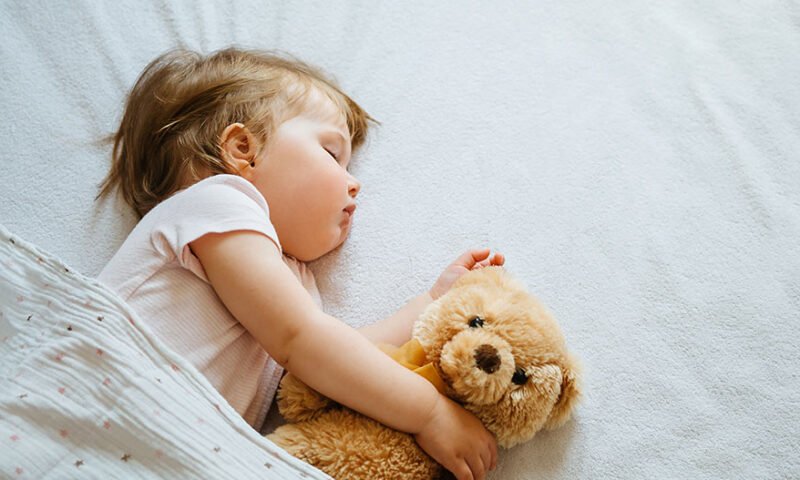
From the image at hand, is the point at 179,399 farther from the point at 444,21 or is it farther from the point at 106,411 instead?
the point at 444,21

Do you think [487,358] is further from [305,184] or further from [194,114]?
[194,114]

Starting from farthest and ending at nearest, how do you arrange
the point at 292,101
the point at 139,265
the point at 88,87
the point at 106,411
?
1. the point at 88,87
2. the point at 292,101
3. the point at 139,265
4. the point at 106,411

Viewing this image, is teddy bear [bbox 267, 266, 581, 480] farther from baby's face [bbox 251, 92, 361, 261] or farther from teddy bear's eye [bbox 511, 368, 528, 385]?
baby's face [bbox 251, 92, 361, 261]

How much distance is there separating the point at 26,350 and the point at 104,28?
0.73 metres

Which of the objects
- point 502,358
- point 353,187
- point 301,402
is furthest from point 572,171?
point 301,402

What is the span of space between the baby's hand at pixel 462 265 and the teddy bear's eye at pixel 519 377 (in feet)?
0.71

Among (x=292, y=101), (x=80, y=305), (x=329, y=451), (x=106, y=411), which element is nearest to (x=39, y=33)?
(x=292, y=101)

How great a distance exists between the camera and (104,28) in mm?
1246

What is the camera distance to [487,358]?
0.72 m

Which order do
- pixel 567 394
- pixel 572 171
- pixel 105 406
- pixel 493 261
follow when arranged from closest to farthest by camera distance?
pixel 105 406 < pixel 567 394 < pixel 493 261 < pixel 572 171

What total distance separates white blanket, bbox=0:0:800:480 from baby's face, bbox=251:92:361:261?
6cm

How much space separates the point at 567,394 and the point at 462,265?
243 millimetres

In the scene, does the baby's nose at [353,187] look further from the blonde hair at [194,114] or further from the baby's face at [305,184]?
the blonde hair at [194,114]

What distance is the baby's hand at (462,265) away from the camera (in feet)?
3.11
